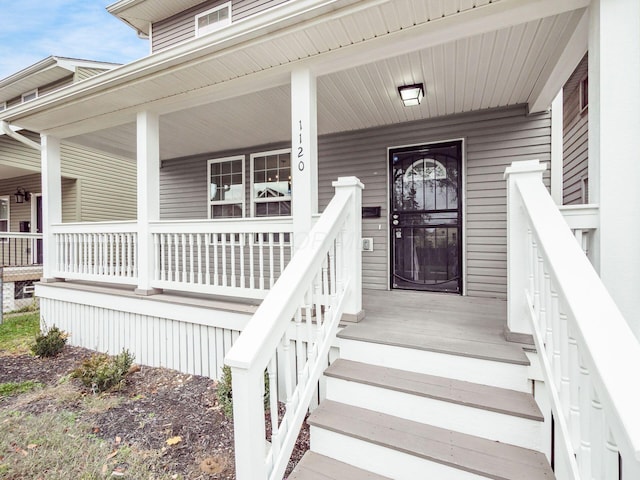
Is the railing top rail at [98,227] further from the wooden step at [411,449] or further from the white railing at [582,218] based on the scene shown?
the white railing at [582,218]

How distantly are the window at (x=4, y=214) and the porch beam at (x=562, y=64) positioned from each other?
13.6m

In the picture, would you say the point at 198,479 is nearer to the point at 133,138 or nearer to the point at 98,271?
the point at 98,271

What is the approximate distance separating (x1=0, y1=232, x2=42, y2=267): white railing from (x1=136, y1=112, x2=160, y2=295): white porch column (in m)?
7.45

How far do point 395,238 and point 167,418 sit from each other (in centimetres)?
338

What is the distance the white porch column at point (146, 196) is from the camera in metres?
3.87

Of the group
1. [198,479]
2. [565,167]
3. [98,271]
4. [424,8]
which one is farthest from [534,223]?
[98,271]

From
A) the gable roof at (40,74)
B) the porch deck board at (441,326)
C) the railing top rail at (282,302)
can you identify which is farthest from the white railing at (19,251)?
the railing top rail at (282,302)

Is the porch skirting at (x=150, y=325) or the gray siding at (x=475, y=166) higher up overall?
the gray siding at (x=475, y=166)

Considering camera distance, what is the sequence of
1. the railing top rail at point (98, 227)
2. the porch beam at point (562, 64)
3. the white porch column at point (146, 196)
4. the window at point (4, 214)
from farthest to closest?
1. the window at point (4, 214)
2. the railing top rail at point (98, 227)
3. the white porch column at point (146, 196)
4. the porch beam at point (562, 64)

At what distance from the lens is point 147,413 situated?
2.93 meters

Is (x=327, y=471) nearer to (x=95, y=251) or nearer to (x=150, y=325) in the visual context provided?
(x=150, y=325)

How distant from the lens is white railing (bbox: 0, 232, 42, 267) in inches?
356

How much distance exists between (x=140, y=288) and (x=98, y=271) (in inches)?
39.5

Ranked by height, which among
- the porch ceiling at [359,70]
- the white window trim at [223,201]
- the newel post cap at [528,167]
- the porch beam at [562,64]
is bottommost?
the newel post cap at [528,167]
